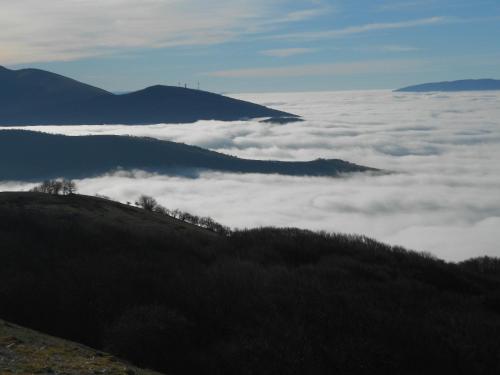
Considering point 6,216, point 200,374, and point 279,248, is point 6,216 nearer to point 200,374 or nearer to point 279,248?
point 279,248

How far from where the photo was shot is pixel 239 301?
2399 inches

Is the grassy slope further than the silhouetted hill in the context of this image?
No

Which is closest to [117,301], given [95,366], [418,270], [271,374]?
[271,374]

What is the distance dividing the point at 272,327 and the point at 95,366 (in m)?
26.5

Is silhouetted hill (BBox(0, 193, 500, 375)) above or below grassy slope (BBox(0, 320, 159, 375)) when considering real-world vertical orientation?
below

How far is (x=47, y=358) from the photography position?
30188 millimetres

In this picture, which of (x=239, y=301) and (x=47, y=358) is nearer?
(x=47, y=358)

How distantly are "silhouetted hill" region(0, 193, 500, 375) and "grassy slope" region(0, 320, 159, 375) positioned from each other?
11893 mm

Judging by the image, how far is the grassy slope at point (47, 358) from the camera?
90.3ft

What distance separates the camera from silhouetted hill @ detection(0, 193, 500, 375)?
4928 cm

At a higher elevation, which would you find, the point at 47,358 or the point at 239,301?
the point at 47,358

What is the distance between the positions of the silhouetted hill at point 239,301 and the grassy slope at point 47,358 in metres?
11.9

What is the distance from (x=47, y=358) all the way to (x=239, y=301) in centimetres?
3252

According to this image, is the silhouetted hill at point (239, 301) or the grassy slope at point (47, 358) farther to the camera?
the silhouetted hill at point (239, 301)
